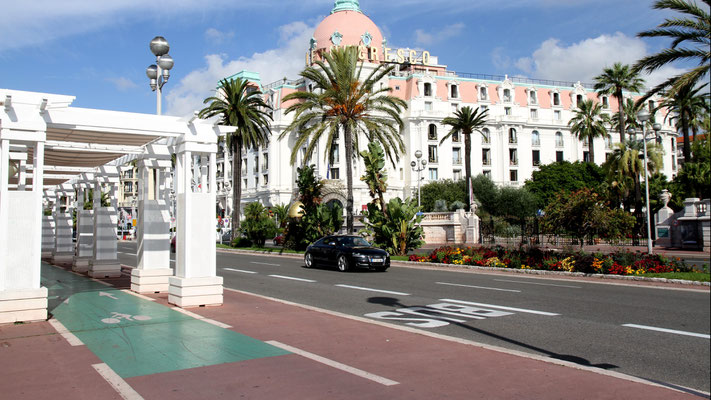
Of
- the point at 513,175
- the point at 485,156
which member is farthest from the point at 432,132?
the point at 513,175

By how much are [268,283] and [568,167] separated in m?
62.3

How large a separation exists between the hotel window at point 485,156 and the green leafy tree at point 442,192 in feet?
30.4

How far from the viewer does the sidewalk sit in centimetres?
538

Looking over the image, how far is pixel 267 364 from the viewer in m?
6.41

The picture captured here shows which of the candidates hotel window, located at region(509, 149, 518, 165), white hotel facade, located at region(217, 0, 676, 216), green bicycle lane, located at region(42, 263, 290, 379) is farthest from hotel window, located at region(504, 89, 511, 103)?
green bicycle lane, located at region(42, 263, 290, 379)

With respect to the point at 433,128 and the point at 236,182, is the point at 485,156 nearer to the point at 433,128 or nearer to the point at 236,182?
the point at 433,128

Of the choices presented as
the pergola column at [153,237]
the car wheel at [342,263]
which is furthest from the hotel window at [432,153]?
the pergola column at [153,237]

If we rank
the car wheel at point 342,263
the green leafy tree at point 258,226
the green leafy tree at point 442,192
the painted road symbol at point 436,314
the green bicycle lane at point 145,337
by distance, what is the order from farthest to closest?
the green leafy tree at point 442,192 < the green leafy tree at point 258,226 < the car wheel at point 342,263 < the painted road symbol at point 436,314 < the green bicycle lane at point 145,337

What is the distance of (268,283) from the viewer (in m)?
16.4

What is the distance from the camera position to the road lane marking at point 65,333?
7.57m

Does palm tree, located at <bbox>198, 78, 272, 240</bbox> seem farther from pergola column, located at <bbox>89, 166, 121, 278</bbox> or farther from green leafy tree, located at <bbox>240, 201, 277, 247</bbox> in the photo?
pergola column, located at <bbox>89, 166, 121, 278</bbox>

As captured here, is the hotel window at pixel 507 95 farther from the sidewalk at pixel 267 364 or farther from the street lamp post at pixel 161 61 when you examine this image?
the sidewalk at pixel 267 364

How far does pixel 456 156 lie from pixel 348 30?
22.4 meters

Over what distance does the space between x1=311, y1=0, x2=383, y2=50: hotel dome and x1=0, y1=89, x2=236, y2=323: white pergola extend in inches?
2305
